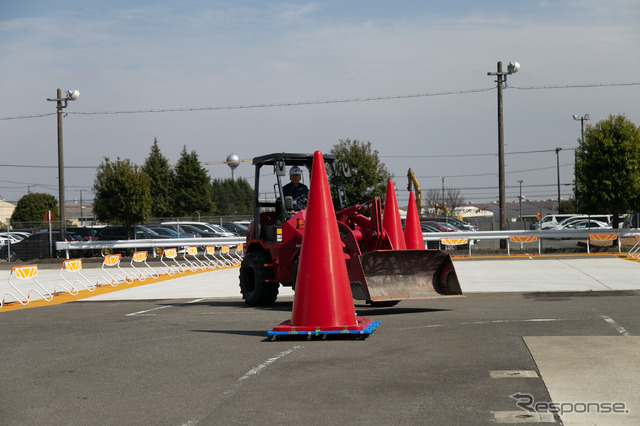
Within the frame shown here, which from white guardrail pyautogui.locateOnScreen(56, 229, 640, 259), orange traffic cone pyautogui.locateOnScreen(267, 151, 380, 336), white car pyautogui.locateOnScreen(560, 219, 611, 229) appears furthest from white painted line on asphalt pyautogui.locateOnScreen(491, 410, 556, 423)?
white car pyautogui.locateOnScreen(560, 219, 611, 229)

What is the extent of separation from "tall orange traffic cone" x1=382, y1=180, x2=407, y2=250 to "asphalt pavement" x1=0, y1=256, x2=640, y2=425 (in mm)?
1177

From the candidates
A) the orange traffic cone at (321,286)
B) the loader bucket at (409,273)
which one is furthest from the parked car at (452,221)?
the orange traffic cone at (321,286)

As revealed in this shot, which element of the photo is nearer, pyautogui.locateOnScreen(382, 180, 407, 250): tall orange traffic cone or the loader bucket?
the loader bucket

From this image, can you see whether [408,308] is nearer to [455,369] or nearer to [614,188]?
[455,369]

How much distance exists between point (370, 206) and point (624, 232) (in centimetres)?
2240

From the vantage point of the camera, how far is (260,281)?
14172 mm

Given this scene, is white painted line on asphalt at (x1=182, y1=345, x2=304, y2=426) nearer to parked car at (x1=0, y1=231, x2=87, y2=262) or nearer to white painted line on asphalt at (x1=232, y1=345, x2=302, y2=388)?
white painted line on asphalt at (x1=232, y1=345, x2=302, y2=388)

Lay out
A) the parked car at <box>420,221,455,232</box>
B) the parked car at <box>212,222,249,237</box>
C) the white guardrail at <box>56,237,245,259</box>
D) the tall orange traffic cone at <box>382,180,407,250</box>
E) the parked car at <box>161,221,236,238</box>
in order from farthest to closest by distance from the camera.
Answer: the parked car at <box>212,222,249,237</box>, the parked car at <box>161,221,236,238</box>, the parked car at <box>420,221,455,232</box>, the white guardrail at <box>56,237,245,259</box>, the tall orange traffic cone at <box>382,180,407,250</box>

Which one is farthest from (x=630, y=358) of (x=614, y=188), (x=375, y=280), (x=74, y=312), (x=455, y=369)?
(x=614, y=188)

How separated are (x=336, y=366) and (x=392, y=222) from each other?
6550 millimetres

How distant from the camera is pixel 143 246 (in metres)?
37.3

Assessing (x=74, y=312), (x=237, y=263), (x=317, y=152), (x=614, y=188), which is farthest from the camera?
(x=614, y=188)

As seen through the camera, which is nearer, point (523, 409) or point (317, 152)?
point (523, 409)

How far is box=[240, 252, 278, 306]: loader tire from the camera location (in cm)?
1415
